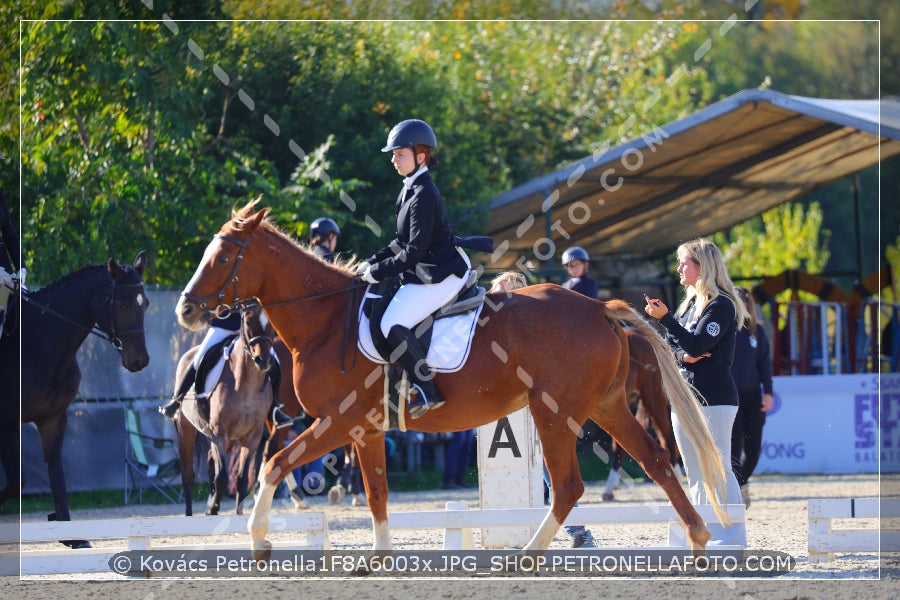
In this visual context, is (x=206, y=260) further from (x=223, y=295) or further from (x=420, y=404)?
(x=420, y=404)

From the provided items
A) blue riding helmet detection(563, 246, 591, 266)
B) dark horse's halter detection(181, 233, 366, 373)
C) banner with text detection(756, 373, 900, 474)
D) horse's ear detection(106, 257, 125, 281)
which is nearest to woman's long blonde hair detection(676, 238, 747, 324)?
dark horse's halter detection(181, 233, 366, 373)

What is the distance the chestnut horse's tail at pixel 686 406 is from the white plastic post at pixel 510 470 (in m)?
1.29

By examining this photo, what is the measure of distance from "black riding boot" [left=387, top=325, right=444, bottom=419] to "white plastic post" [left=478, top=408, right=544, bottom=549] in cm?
145

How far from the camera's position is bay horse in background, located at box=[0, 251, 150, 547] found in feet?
28.0

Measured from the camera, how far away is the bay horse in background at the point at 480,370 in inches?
260

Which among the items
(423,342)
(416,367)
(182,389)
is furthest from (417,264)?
(182,389)

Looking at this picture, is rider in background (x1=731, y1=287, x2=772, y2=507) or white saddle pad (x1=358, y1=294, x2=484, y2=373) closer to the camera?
white saddle pad (x1=358, y1=294, x2=484, y2=373)

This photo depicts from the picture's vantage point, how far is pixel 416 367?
657 cm

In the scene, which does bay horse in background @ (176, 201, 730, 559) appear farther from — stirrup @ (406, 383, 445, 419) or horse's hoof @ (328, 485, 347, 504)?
horse's hoof @ (328, 485, 347, 504)

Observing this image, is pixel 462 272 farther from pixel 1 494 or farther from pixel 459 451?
pixel 459 451

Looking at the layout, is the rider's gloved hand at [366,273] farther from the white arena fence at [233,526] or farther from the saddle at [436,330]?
the white arena fence at [233,526]

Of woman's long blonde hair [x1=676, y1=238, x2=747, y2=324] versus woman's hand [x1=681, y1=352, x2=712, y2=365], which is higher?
woman's long blonde hair [x1=676, y1=238, x2=747, y2=324]

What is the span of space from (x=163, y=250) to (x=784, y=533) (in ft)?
27.1

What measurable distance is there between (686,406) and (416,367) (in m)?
1.75
